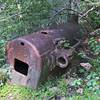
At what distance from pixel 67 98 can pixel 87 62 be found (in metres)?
0.76

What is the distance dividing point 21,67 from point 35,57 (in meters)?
0.53

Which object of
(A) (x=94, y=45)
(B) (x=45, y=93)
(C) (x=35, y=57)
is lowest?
(B) (x=45, y=93)

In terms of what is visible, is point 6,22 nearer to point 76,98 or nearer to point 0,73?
point 0,73

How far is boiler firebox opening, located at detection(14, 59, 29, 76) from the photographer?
159 inches

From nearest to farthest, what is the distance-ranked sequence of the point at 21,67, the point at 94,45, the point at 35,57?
the point at 35,57 < the point at 21,67 < the point at 94,45

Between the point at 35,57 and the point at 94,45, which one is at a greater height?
the point at 94,45

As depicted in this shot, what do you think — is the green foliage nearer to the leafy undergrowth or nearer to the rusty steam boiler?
the rusty steam boiler

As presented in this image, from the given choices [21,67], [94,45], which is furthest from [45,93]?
[94,45]

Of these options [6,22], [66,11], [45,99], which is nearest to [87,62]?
[45,99]

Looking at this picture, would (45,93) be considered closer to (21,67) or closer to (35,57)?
(35,57)

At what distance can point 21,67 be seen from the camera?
13.6 feet

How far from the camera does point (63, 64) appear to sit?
12.3 ft

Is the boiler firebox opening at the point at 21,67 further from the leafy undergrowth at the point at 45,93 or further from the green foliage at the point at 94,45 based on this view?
the green foliage at the point at 94,45

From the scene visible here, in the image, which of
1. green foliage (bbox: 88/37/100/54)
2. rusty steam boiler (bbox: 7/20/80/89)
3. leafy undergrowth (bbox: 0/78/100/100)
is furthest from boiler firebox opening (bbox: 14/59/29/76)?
green foliage (bbox: 88/37/100/54)
